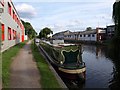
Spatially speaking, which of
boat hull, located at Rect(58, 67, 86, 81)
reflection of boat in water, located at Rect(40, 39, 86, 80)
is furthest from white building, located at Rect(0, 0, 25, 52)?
boat hull, located at Rect(58, 67, 86, 81)

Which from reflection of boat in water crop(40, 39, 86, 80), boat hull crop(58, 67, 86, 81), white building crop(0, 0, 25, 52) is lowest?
boat hull crop(58, 67, 86, 81)

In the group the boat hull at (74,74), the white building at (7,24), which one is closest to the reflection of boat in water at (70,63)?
the boat hull at (74,74)

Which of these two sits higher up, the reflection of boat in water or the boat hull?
the reflection of boat in water

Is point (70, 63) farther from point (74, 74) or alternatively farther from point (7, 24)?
point (7, 24)

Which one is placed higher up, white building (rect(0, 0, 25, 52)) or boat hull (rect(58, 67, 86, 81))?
white building (rect(0, 0, 25, 52))

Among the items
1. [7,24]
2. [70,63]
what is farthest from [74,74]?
[7,24]

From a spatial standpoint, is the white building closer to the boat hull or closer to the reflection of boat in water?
the reflection of boat in water

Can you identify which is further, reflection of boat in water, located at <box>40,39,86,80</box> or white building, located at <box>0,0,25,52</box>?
white building, located at <box>0,0,25,52</box>

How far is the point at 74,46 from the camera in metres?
15.9

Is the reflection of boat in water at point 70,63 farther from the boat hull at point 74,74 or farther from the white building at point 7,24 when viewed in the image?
the white building at point 7,24

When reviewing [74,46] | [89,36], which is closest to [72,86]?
[74,46]

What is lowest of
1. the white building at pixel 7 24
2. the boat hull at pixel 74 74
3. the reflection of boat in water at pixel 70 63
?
the boat hull at pixel 74 74

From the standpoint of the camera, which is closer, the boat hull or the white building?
the boat hull

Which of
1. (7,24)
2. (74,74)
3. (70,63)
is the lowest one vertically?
(74,74)
